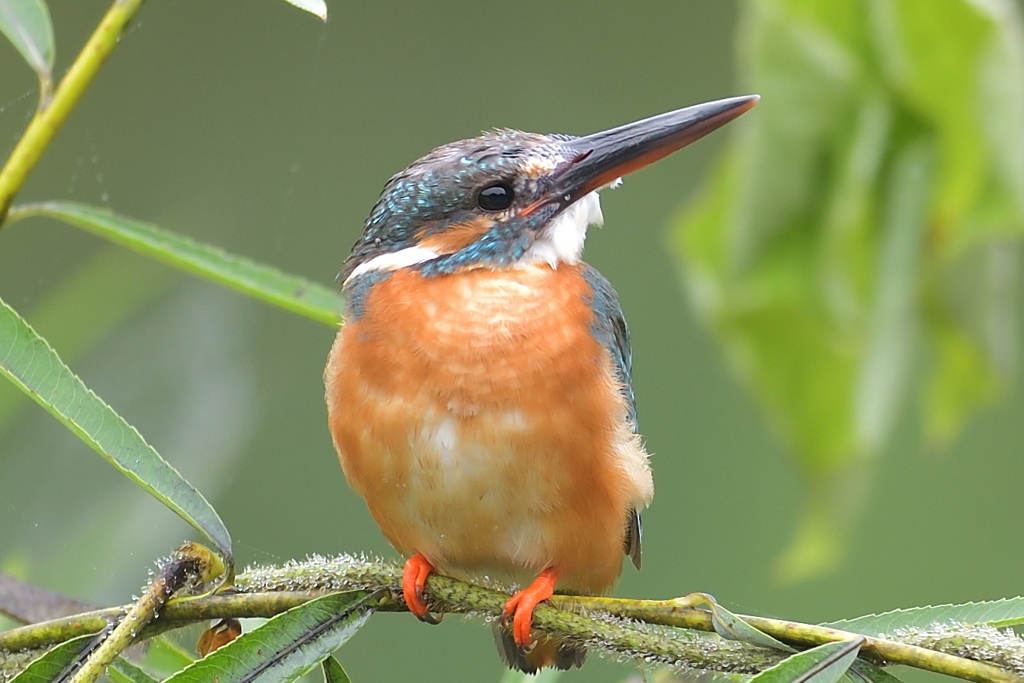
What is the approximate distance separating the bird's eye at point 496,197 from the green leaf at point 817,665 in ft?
2.32

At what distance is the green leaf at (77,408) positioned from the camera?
0.90 metres

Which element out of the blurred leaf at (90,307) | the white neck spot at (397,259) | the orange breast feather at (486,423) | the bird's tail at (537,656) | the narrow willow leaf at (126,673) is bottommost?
the bird's tail at (537,656)

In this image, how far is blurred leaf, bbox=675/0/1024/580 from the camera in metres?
1.20

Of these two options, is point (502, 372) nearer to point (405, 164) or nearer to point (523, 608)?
point (523, 608)

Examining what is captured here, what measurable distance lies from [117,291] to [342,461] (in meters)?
0.49

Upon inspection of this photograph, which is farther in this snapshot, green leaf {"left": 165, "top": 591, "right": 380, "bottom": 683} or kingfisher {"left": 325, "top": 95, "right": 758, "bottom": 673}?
kingfisher {"left": 325, "top": 95, "right": 758, "bottom": 673}

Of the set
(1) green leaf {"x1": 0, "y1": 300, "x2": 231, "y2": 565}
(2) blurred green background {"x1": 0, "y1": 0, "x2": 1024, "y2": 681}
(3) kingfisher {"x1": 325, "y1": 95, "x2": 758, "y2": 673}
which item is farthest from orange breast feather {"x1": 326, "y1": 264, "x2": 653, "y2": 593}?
(2) blurred green background {"x1": 0, "y1": 0, "x2": 1024, "y2": 681}

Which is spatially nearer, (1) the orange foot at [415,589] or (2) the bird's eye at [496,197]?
(1) the orange foot at [415,589]

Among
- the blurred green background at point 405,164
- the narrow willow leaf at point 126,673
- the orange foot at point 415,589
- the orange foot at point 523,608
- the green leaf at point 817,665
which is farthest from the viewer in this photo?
the blurred green background at point 405,164

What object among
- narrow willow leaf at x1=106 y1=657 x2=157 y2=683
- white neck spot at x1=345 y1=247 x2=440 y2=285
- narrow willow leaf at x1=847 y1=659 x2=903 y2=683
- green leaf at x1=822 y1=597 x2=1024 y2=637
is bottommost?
narrow willow leaf at x1=106 y1=657 x2=157 y2=683

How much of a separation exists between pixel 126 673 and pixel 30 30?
51 centimetres

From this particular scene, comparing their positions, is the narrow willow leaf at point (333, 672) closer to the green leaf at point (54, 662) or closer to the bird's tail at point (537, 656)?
the green leaf at point (54, 662)

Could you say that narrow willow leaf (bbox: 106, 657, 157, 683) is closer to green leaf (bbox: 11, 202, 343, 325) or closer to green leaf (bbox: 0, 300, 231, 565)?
green leaf (bbox: 0, 300, 231, 565)

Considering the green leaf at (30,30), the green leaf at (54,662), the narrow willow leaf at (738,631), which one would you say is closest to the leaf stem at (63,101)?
the green leaf at (30,30)
